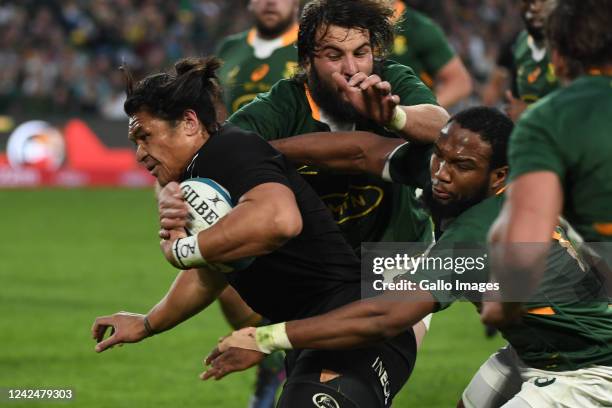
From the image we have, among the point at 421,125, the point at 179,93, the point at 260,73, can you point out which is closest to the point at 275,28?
the point at 260,73

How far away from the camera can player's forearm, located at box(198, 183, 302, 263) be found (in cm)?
418

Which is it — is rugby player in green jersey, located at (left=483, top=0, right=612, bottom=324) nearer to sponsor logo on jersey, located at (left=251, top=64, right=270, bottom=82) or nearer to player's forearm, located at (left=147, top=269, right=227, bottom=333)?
player's forearm, located at (left=147, top=269, right=227, bottom=333)

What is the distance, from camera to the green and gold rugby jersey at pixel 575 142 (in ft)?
10.9

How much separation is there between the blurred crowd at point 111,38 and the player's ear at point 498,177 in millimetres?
20369

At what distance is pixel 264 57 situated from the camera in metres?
8.11

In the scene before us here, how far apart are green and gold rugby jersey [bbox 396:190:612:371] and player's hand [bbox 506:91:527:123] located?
355cm

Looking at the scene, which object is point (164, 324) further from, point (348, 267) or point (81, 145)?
point (81, 145)

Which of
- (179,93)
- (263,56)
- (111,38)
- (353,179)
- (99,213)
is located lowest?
(99,213)

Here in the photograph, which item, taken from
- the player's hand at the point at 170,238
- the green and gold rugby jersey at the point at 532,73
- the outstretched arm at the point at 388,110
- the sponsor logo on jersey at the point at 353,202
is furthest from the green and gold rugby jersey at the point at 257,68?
the player's hand at the point at 170,238

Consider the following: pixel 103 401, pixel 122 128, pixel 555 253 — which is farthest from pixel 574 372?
pixel 122 128

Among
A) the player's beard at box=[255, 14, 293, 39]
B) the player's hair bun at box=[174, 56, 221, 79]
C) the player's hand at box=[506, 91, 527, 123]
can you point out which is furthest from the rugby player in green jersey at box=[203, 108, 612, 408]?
the player's beard at box=[255, 14, 293, 39]

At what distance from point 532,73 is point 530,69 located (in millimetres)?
40

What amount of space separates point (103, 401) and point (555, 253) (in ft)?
14.4

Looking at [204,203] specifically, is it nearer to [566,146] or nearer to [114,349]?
[566,146]
